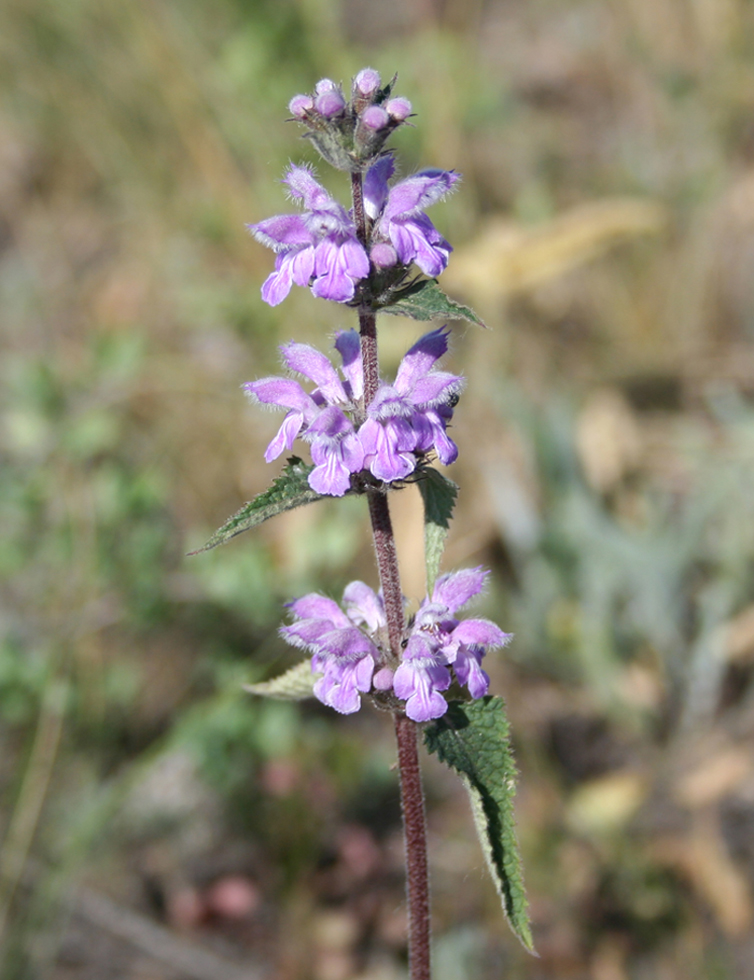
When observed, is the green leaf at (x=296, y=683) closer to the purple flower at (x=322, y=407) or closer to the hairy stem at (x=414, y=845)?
the hairy stem at (x=414, y=845)

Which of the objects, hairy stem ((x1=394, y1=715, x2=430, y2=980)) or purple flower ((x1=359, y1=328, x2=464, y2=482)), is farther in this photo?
hairy stem ((x1=394, y1=715, x2=430, y2=980))

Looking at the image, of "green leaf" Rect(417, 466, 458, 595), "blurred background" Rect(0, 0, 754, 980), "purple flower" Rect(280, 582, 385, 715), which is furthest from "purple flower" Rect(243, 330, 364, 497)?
"blurred background" Rect(0, 0, 754, 980)

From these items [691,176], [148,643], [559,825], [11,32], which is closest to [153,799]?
[148,643]

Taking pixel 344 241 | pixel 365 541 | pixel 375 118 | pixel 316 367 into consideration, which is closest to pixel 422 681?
pixel 316 367

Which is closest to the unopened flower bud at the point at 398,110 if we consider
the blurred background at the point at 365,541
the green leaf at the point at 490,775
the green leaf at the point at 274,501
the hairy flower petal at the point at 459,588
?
the green leaf at the point at 274,501

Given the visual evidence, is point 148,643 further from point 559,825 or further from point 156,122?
point 156,122

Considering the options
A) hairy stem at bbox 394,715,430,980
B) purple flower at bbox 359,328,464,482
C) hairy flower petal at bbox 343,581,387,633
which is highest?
purple flower at bbox 359,328,464,482

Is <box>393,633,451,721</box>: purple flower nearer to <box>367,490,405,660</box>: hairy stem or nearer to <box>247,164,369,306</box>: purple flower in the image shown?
<box>367,490,405,660</box>: hairy stem
